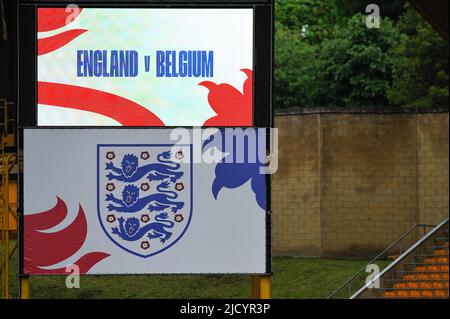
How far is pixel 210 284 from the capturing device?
3994 cm

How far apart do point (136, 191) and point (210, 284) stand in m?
19.9

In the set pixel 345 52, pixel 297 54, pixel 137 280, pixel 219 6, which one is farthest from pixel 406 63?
pixel 219 6

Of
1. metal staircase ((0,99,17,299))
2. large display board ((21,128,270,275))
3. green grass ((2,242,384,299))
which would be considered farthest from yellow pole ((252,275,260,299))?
green grass ((2,242,384,299))

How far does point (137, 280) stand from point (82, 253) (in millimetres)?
20394

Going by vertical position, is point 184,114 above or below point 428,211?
above

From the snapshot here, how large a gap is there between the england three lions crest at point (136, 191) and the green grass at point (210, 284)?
17.5 m

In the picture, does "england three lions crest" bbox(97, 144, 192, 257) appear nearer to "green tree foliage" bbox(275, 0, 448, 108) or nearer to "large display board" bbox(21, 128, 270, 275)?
"large display board" bbox(21, 128, 270, 275)

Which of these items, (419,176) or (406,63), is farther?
(406,63)

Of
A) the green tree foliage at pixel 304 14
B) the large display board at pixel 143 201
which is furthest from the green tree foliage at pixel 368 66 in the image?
the large display board at pixel 143 201

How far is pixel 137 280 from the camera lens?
40.7 m

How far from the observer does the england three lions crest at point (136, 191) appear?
20438mm

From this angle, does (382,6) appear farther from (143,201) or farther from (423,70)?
(143,201)

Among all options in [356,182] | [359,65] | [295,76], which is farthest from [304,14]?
[356,182]

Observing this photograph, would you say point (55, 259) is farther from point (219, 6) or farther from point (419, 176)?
Result: point (419, 176)
